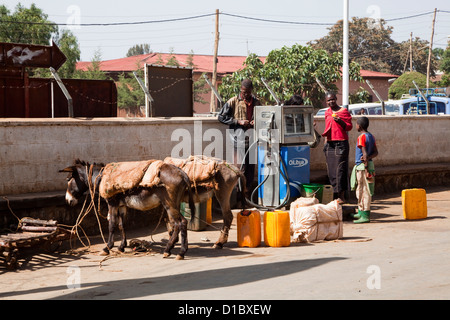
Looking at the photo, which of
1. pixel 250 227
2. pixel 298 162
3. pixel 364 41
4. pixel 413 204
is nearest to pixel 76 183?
pixel 250 227

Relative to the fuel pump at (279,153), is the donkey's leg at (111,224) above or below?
below

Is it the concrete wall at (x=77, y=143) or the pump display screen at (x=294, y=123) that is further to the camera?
the pump display screen at (x=294, y=123)

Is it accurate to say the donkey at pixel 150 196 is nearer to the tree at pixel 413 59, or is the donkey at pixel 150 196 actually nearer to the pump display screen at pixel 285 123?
the pump display screen at pixel 285 123

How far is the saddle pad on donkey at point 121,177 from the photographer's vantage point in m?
9.86

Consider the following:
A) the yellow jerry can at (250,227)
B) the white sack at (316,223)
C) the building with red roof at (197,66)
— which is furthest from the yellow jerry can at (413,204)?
the building with red roof at (197,66)

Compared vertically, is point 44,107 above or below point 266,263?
above

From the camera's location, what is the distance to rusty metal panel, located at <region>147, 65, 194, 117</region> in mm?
15617

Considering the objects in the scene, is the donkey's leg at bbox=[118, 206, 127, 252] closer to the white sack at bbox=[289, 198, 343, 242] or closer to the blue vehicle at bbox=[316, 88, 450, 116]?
the white sack at bbox=[289, 198, 343, 242]

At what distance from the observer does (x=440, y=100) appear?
27781 millimetres

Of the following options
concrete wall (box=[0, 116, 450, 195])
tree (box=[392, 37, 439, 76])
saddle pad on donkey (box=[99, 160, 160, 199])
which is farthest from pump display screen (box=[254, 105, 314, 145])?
tree (box=[392, 37, 439, 76])

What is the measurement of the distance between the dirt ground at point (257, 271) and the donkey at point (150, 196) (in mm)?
423

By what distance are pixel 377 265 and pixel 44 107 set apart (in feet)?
40.6
